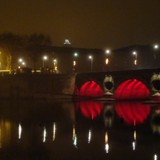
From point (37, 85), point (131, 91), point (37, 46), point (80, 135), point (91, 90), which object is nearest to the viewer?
point (80, 135)

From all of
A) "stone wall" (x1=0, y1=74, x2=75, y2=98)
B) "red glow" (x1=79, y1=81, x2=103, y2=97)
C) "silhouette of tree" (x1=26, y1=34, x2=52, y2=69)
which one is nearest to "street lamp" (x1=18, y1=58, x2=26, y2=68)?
"silhouette of tree" (x1=26, y1=34, x2=52, y2=69)

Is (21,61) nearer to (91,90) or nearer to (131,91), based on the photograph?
(91,90)

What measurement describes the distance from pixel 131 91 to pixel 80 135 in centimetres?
4252

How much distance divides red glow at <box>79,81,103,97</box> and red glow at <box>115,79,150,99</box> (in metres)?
5.42

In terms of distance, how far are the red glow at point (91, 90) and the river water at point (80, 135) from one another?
28114 millimetres

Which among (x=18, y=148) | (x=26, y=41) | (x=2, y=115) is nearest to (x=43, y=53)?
(x=26, y=41)

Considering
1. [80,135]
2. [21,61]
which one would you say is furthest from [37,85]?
[80,135]

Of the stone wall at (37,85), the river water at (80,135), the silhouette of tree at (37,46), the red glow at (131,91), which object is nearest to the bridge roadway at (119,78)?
the red glow at (131,91)

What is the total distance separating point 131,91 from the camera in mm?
74688

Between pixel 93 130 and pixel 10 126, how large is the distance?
6.91m

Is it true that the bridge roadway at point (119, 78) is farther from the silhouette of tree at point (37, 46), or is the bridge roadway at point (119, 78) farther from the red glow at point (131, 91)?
the silhouette of tree at point (37, 46)

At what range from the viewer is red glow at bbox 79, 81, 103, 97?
77.9 metres

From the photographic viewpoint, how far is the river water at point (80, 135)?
26.2 meters

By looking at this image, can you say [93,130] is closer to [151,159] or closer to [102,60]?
[151,159]
